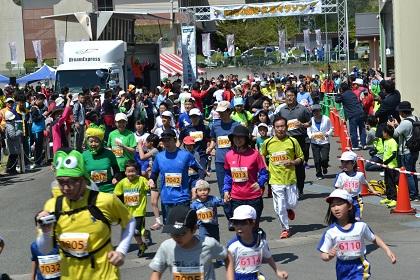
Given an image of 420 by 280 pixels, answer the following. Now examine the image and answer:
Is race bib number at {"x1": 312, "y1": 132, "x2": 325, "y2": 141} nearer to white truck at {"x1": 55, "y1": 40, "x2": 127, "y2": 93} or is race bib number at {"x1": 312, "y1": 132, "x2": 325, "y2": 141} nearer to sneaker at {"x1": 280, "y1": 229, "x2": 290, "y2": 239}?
sneaker at {"x1": 280, "y1": 229, "x2": 290, "y2": 239}

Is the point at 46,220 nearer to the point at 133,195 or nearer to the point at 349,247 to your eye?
the point at 349,247

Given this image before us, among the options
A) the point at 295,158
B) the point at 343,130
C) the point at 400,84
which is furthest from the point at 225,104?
the point at 400,84

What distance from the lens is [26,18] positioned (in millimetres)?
79062

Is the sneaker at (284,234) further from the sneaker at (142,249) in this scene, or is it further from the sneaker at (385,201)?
the sneaker at (385,201)

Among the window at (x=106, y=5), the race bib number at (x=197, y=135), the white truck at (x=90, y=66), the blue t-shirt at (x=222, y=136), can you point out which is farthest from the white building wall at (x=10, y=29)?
the blue t-shirt at (x=222, y=136)

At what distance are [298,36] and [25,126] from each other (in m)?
67.3

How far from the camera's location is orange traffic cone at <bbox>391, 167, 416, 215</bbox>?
49.9 feet

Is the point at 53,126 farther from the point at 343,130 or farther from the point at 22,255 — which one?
the point at 22,255

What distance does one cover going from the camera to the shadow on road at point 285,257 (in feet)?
39.3

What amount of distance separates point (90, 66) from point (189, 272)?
26866 mm

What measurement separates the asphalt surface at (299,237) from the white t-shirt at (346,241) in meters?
2.75

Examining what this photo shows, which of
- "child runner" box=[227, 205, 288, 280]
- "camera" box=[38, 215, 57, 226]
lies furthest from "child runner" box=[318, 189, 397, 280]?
"camera" box=[38, 215, 57, 226]

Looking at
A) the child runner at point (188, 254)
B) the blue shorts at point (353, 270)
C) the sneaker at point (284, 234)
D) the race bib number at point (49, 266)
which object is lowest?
the sneaker at point (284, 234)

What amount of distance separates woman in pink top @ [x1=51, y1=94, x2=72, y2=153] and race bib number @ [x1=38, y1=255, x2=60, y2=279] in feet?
50.9
